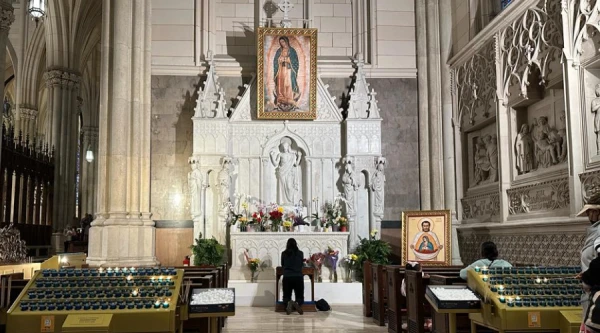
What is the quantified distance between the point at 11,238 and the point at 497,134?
9.47 m

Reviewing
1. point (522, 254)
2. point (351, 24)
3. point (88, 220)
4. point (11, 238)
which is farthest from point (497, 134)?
point (88, 220)

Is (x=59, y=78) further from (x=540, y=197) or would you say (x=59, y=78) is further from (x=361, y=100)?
(x=540, y=197)

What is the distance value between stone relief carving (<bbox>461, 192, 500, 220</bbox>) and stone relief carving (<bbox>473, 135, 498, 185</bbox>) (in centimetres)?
33

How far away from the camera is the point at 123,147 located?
12.9 metres

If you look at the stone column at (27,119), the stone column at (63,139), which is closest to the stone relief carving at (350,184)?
the stone column at (63,139)

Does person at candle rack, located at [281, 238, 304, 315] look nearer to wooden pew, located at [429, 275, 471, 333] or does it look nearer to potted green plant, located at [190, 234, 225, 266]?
potted green plant, located at [190, 234, 225, 266]

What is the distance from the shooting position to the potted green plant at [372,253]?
41.9 feet

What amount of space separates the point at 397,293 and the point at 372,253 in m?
4.54

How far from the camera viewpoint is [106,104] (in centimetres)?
1303

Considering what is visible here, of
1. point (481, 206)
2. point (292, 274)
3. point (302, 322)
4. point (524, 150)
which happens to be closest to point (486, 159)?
point (481, 206)

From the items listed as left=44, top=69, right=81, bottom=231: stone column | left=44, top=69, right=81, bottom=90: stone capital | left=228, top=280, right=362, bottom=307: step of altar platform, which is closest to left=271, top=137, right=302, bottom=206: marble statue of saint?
left=228, top=280, right=362, bottom=307: step of altar platform

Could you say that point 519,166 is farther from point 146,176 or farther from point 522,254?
point 146,176

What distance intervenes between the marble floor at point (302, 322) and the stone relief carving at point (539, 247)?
2750 millimetres

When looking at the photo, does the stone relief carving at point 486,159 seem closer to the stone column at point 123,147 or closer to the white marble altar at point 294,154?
the white marble altar at point 294,154
